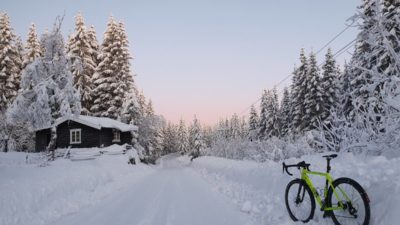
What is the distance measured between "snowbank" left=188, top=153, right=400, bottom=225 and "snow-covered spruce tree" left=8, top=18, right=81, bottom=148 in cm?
1944

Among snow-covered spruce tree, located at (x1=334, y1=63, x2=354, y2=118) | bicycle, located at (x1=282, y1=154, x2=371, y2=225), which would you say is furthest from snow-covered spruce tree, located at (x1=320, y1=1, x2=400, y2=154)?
bicycle, located at (x1=282, y1=154, x2=371, y2=225)

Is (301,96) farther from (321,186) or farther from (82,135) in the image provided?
(321,186)

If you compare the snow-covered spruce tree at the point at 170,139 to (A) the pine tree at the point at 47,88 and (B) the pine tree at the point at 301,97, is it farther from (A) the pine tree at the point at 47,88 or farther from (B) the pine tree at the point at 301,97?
(A) the pine tree at the point at 47,88

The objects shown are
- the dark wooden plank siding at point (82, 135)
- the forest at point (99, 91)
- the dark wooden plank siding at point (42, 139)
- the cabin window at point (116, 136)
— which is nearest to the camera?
the forest at point (99, 91)

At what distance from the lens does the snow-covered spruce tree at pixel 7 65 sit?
1464 inches

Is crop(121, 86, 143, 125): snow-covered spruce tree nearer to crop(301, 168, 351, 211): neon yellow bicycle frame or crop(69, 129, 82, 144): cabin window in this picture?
crop(69, 129, 82, 144): cabin window

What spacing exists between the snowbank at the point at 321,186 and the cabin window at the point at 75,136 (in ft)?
90.9

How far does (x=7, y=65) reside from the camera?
3816cm

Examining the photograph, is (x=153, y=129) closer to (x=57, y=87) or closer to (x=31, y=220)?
(x=57, y=87)

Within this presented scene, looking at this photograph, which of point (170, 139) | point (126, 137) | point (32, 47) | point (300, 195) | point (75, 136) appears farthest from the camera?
point (170, 139)

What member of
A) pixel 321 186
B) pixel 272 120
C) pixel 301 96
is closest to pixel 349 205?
pixel 321 186

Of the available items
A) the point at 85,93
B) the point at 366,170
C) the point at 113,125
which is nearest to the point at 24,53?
the point at 85,93

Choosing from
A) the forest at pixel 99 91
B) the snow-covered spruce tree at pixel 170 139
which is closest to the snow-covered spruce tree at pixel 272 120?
the forest at pixel 99 91

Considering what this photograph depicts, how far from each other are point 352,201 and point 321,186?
44.8 inches
